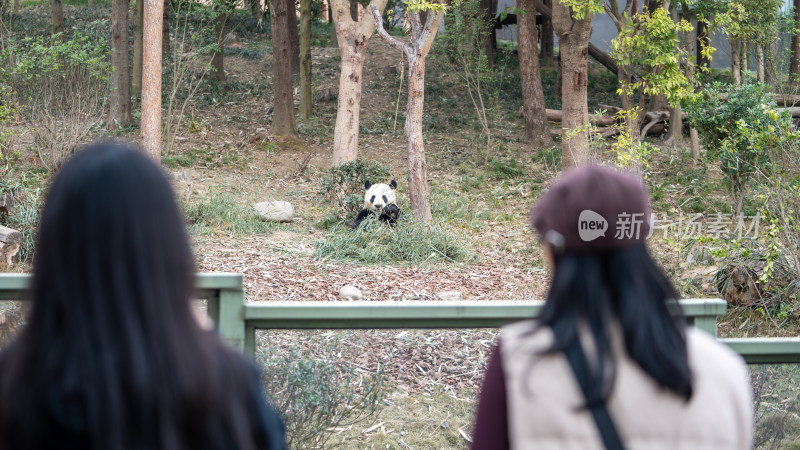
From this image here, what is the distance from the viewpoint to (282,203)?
10.4 m

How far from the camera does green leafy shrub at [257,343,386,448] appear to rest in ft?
7.84

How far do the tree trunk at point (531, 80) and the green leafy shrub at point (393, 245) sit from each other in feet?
21.8

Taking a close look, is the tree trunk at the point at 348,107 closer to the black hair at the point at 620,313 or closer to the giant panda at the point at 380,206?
the giant panda at the point at 380,206

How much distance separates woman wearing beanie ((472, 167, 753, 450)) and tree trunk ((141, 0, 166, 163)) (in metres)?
9.18

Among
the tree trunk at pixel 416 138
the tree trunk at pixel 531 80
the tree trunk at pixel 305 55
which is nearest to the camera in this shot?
the tree trunk at pixel 416 138

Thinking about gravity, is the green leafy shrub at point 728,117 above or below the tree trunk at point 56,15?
below

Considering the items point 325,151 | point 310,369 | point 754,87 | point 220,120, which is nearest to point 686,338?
point 310,369

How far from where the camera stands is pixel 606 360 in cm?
126

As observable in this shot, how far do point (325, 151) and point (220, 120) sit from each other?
112 inches

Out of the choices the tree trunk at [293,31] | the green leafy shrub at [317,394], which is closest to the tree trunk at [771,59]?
the tree trunk at [293,31]

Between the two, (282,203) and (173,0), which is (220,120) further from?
(282,203)

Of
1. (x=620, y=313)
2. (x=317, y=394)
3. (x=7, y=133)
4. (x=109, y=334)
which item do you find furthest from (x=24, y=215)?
(x=620, y=313)

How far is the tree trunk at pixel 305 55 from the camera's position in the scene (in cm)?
1473

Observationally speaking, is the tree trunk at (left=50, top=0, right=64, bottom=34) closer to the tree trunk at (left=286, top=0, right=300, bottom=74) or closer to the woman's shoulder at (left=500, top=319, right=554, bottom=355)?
the tree trunk at (left=286, top=0, right=300, bottom=74)
